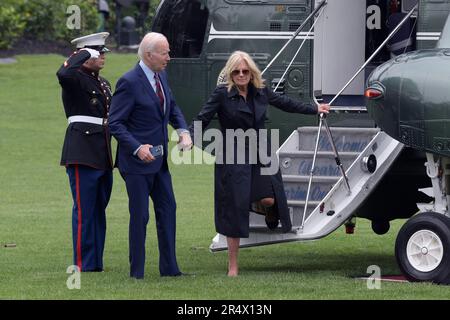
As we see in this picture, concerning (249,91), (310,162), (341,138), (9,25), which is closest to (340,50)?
(341,138)

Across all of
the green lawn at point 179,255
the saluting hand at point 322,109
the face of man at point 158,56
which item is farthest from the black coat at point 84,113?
the saluting hand at point 322,109

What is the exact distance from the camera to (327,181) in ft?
37.7

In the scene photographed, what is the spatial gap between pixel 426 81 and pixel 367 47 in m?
2.64

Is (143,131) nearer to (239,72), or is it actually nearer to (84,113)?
(239,72)

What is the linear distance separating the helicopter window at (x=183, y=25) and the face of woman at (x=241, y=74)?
2.25 metres

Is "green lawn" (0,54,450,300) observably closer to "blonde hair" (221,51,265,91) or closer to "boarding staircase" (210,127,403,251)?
"boarding staircase" (210,127,403,251)

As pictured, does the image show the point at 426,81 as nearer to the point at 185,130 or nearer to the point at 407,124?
the point at 407,124

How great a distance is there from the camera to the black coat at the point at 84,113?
1166 centimetres

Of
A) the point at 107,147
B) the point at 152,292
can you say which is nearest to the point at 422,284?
the point at 152,292

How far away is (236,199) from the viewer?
10.8 metres

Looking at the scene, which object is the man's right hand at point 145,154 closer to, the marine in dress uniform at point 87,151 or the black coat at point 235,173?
the black coat at point 235,173

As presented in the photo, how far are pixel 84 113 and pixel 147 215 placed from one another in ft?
4.79

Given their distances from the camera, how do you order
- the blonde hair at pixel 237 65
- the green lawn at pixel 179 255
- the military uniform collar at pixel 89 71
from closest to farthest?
1. the green lawn at pixel 179 255
2. the blonde hair at pixel 237 65
3. the military uniform collar at pixel 89 71

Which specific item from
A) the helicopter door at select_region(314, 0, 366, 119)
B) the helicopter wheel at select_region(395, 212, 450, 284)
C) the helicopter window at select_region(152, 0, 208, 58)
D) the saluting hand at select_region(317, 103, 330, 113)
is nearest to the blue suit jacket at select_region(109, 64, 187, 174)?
the saluting hand at select_region(317, 103, 330, 113)
